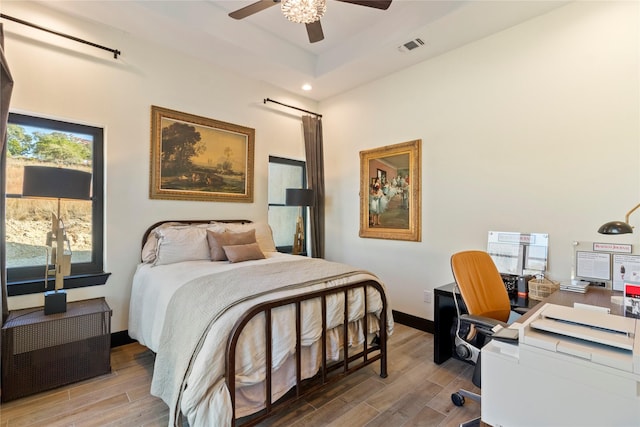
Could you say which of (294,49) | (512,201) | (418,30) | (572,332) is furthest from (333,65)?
(572,332)

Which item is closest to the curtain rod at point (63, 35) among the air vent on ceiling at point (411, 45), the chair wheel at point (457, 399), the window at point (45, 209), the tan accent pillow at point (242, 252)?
the window at point (45, 209)

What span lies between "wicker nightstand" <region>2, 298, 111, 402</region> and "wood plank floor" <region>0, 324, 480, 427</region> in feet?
0.28

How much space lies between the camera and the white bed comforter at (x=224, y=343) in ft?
4.62

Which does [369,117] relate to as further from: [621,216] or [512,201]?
[621,216]

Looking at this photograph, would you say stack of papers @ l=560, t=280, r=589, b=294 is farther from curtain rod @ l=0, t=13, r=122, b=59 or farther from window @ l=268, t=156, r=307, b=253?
curtain rod @ l=0, t=13, r=122, b=59

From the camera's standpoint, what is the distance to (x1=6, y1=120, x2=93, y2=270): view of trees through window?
2.39m

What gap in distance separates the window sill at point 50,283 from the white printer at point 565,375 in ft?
10.1

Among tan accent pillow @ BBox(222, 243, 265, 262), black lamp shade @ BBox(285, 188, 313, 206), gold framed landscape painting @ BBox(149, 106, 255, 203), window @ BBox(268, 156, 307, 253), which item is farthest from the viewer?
window @ BBox(268, 156, 307, 253)

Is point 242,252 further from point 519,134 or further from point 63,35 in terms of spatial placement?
point 519,134

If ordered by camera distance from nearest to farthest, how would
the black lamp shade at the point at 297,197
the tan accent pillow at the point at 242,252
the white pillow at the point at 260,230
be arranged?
the tan accent pillow at the point at 242,252
the white pillow at the point at 260,230
the black lamp shade at the point at 297,197

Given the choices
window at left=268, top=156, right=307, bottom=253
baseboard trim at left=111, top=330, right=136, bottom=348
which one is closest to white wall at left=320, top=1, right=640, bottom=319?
window at left=268, top=156, right=307, bottom=253

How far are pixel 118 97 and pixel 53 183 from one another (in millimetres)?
1153

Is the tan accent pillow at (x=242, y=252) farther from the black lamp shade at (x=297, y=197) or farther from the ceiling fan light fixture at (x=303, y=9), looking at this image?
the ceiling fan light fixture at (x=303, y=9)

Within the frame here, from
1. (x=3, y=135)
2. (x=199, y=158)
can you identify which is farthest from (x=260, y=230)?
(x=3, y=135)
